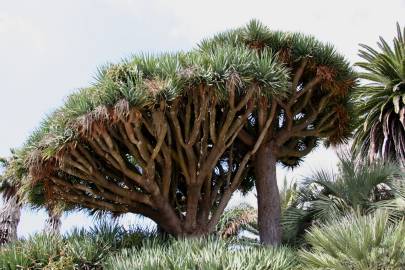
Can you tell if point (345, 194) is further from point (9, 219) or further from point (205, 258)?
point (9, 219)

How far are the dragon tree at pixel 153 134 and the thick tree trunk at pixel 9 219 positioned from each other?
405 cm

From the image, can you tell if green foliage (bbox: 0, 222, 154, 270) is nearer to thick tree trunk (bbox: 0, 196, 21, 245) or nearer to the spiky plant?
the spiky plant

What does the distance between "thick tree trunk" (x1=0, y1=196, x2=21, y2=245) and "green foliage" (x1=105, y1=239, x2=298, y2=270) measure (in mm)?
6410

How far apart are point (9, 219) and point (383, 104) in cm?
874

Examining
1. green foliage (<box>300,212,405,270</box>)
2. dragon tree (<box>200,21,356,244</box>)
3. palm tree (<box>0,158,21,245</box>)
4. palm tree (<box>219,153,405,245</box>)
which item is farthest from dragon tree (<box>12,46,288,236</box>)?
palm tree (<box>0,158,21,245</box>)

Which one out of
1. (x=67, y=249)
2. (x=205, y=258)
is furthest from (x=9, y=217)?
(x=205, y=258)

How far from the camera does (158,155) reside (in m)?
9.28

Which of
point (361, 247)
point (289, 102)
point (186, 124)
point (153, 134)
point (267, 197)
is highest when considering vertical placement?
point (289, 102)

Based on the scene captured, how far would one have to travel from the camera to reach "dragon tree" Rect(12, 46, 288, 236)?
846cm

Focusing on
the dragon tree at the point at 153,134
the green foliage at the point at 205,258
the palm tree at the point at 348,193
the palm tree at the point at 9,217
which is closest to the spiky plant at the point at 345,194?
the palm tree at the point at 348,193

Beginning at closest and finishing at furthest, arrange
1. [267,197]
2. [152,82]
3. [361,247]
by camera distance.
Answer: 1. [361,247]
2. [152,82]
3. [267,197]

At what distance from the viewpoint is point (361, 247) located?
624 cm

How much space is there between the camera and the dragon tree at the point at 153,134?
846 centimetres

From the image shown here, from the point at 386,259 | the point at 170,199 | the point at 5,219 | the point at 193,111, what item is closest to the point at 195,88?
the point at 193,111
